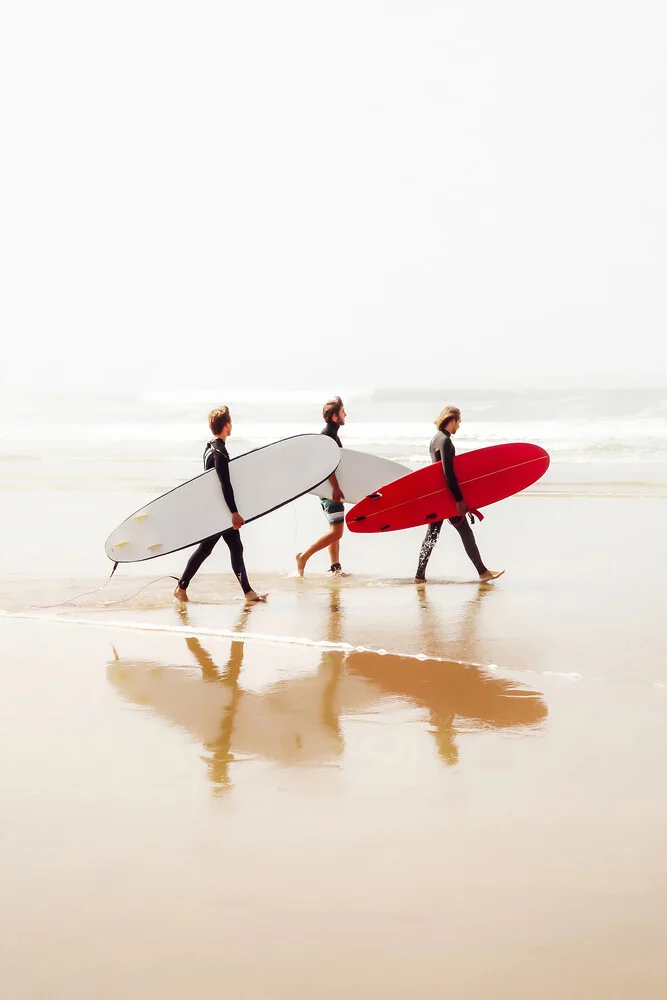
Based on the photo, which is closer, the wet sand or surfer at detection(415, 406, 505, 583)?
the wet sand

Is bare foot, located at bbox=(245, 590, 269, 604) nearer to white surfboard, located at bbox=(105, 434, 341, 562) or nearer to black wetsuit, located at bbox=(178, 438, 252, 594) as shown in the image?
black wetsuit, located at bbox=(178, 438, 252, 594)

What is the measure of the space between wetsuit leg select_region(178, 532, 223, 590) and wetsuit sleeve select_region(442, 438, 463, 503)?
2.06m

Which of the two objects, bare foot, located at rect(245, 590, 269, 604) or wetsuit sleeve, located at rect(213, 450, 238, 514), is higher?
wetsuit sleeve, located at rect(213, 450, 238, 514)

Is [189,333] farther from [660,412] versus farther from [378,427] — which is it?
[660,412]

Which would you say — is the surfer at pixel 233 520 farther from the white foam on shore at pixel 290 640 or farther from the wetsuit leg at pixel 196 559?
the white foam on shore at pixel 290 640

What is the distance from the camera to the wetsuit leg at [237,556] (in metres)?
7.43

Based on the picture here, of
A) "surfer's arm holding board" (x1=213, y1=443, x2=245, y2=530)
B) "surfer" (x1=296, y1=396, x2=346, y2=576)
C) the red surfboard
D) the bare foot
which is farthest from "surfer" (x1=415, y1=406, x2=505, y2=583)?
"surfer's arm holding board" (x1=213, y1=443, x2=245, y2=530)

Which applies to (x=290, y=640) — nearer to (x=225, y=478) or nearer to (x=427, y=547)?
(x=225, y=478)

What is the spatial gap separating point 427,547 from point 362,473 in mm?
1261

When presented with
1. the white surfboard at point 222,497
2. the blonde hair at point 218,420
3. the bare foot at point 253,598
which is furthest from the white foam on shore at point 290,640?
the blonde hair at point 218,420

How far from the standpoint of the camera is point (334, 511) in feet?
28.9

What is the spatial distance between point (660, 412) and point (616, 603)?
1246 inches

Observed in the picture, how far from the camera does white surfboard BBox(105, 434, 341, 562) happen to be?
809 cm

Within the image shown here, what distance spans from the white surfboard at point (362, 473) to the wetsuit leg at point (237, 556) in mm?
1591
